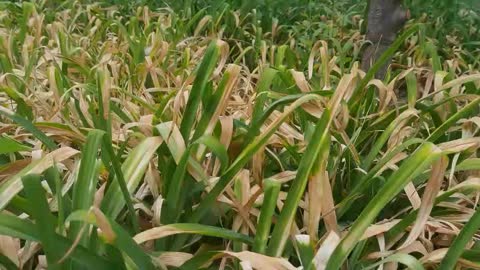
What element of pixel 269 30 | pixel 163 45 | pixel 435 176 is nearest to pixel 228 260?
pixel 435 176

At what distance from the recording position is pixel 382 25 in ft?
8.75

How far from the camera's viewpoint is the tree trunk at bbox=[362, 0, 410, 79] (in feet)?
8.63

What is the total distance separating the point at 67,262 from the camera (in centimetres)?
115

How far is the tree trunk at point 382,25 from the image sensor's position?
2.63 m

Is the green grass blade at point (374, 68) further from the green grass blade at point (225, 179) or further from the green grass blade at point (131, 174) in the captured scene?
the green grass blade at point (131, 174)

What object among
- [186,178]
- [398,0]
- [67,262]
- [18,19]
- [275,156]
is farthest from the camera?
[18,19]

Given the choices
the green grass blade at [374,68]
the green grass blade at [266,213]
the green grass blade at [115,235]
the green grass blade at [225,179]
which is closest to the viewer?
the green grass blade at [115,235]

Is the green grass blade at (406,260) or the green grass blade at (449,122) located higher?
the green grass blade at (449,122)

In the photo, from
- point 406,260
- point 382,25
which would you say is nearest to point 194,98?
point 406,260

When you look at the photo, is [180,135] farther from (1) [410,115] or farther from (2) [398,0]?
(2) [398,0]

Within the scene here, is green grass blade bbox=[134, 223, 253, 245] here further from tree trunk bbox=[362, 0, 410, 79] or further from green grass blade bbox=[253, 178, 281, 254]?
tree trunk bbox=[362, 0, 410, 79]

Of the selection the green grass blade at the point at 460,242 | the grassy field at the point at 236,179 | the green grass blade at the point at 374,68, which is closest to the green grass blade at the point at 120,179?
the grassy field at the point at 236,179

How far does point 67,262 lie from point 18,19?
2633 millimetres

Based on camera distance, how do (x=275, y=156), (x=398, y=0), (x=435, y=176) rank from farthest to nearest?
(x=398, y=0)
(x=275, y=156)
(x=435, y=176)
